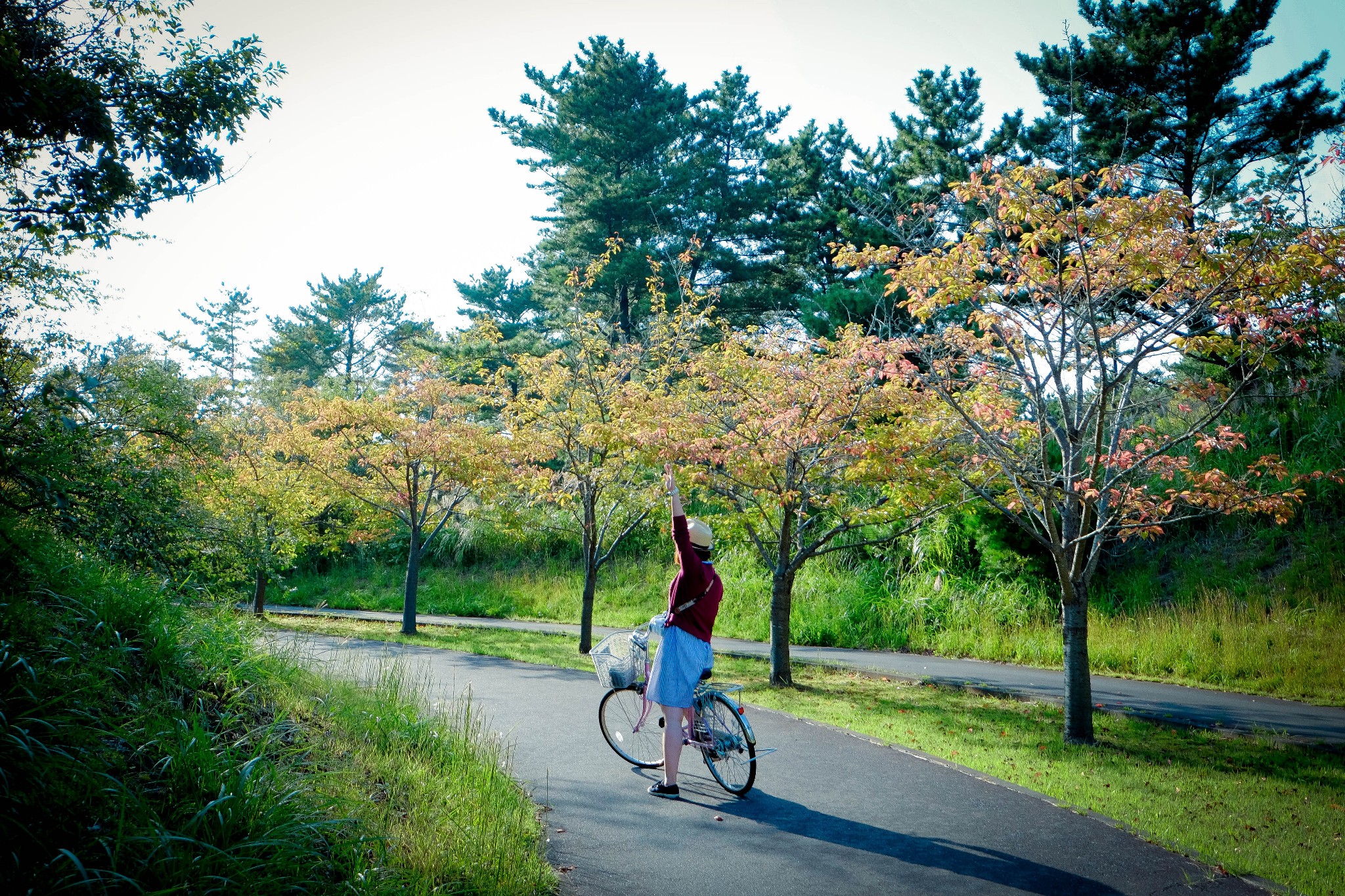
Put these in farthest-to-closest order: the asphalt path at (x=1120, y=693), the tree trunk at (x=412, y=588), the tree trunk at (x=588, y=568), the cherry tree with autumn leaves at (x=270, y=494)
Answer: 1. the cherry tree with autumn leaves at (x=270, y=494)
2. the tree trunk at (x=412, y=588)
3. the tree trunk at (x=588, y=568)
4. the asphalt path at (x=1120, y=693)

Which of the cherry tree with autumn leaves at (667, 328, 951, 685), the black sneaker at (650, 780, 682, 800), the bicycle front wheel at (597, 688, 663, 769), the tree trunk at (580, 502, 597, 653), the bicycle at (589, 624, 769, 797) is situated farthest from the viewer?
the tree trunk at (580, 502, 597, 653)

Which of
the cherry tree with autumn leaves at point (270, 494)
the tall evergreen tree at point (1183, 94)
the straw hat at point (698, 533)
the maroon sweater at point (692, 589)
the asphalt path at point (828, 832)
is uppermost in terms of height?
the tall evergreen tree at point (1183, 94)

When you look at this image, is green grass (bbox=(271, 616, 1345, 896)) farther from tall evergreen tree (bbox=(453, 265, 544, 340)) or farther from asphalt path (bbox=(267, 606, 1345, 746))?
tall evergreen tree (bbox=(453, 265, 544, 340))

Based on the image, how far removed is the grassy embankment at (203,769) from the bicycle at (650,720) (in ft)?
3.60

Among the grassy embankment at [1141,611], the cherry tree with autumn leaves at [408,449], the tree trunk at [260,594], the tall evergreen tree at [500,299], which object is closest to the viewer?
the grassy embankment at [1141,611]

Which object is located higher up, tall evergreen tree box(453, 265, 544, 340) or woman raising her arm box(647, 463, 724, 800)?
tall evergreen tree box(453, 265, 544, 340)

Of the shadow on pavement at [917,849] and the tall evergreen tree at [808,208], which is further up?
the tall evergreen tree at [808,208]

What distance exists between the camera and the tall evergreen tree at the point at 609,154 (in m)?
28.3

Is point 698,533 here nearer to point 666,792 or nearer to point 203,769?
point 666,792

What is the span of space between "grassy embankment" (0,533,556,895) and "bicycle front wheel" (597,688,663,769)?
3.39ft

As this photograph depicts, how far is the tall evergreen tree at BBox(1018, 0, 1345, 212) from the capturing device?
17844mm

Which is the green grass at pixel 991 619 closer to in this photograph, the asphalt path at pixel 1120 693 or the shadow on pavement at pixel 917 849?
the asphalt path at pixel 1120 693

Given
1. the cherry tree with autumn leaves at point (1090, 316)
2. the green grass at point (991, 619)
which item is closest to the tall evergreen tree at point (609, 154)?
the green grass at point (991, 619)

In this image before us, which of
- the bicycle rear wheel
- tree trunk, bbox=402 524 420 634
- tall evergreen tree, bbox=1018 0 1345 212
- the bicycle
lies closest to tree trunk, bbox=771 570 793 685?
the bicycle
